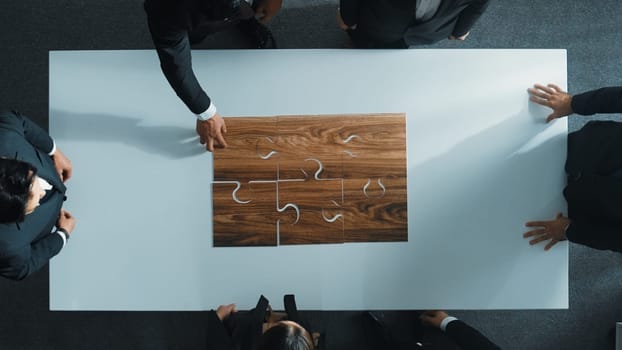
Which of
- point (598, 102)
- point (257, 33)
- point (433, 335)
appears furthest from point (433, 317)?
point (257, 33)

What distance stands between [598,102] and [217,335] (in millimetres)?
1809

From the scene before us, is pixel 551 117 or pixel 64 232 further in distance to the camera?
A: pixel 551 117

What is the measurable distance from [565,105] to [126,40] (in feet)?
7.14

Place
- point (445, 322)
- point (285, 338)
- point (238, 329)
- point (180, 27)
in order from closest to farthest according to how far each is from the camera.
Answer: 1. point (180, 27)
2. point (285, 338)
3. point (238, 329)
4. point (445, 322)

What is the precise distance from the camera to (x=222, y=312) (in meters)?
1.78

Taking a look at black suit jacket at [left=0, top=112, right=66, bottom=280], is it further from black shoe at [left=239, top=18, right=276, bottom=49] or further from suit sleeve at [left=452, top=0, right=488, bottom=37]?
suit sleeve at [left=452, top=0, right=488, bottom=37]

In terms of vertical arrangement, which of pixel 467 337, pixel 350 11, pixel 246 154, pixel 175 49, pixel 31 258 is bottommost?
pixel 467 337

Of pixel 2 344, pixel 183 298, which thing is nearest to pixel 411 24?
pixel 183 298

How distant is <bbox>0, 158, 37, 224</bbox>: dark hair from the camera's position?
132 cm

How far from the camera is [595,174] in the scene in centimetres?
171

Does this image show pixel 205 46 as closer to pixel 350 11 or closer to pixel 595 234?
pixel 350 11

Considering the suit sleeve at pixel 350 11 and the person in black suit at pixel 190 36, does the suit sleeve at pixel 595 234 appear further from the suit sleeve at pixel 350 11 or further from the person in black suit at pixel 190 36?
the person in black suit at pixel 190 36

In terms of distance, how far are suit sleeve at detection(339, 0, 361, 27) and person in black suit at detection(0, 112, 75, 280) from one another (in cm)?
128

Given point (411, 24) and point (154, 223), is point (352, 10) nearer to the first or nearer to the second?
point (411, 24)
